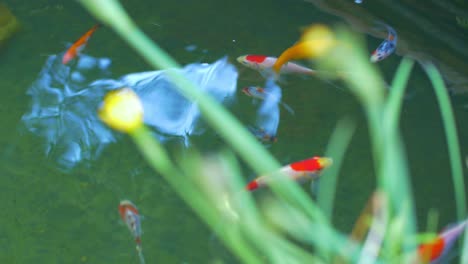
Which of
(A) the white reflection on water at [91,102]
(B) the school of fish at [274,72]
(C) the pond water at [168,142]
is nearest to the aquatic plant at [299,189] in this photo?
(B) the school of fish at [274,72]

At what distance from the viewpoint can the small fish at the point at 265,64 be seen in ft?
8.51

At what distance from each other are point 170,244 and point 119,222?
21 centimetres

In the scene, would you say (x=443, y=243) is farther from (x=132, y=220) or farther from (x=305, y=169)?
(x=132, y=220)

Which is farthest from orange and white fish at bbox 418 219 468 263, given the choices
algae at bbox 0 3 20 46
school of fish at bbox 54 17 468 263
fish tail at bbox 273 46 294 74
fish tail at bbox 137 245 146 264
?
algae at bbox 0 3 20 46

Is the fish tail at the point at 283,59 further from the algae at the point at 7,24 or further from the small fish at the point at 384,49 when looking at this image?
the algae at the point at 7,24

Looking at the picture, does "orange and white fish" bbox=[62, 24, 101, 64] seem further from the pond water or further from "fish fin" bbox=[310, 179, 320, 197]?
"fish fin" bbox=[310, 179, 320, 197]

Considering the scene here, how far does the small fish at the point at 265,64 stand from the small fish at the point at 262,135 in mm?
309

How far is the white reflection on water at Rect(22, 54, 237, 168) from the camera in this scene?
2461 millimetres

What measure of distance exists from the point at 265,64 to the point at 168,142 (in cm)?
56

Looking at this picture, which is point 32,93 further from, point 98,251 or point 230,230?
point 230,230

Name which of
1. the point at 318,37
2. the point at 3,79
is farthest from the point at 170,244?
the point at 318,37

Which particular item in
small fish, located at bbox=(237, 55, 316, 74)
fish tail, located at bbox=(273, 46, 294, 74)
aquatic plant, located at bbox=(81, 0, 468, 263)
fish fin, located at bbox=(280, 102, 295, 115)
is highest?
aquatic plant, located at bbox=(81, 0, 468, 263)

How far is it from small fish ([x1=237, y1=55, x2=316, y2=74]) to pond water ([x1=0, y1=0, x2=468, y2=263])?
0.06 meters

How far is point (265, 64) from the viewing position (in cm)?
260
